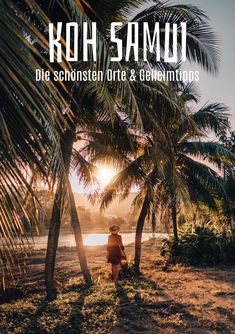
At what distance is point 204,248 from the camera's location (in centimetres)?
1218

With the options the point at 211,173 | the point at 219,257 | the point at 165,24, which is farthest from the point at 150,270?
the point at 165,24

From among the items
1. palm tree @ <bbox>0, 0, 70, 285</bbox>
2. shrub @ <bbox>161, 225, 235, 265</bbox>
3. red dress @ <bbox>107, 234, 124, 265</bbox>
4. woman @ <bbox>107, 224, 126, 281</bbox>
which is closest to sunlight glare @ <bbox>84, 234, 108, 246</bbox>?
shrub @ <bbox>161, 225, 235, 265</bbox>

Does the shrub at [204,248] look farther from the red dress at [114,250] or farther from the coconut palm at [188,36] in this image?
the coconut palm at [188,36]

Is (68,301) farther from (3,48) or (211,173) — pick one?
(211,173)

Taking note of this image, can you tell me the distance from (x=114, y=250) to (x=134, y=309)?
281 centimetres

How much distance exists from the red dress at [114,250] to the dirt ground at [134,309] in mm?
660

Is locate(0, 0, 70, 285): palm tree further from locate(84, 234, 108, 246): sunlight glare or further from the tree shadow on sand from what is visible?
locate(84, 234, 108, 246): sunlight glare

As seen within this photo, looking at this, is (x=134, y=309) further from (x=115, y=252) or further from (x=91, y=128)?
(x=91, y=128)

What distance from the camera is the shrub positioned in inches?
464

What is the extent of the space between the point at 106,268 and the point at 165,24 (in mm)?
7731

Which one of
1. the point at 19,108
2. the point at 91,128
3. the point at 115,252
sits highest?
the point at 91,128

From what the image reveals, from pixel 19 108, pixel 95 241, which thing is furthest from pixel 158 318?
pixel 95 241

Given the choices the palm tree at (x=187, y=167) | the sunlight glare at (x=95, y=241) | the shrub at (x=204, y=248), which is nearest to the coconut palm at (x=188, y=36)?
the palm tree at (x=187, y=167)

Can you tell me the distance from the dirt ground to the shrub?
10.3 ft
